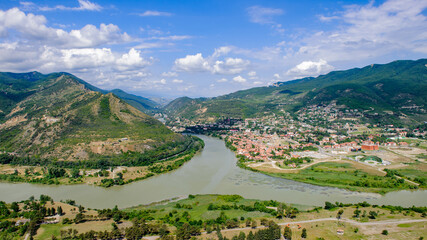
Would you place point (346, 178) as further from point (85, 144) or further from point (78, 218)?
point (85, 144)

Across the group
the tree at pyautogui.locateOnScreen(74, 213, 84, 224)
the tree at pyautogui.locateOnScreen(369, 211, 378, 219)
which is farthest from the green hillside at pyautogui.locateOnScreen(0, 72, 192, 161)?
the tree at pyautogui.locateOnScreen(369, 211, 378, 219)

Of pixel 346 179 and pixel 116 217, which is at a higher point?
pixel 346 179

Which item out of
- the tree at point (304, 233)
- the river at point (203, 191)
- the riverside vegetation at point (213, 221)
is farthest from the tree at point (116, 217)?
the tree at point (304, 233)

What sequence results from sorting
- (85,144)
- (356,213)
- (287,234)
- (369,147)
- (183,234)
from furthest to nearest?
1. (369,147)
2. (85,144)
3. (356,213)
4. (183,234)
5. (287,234)

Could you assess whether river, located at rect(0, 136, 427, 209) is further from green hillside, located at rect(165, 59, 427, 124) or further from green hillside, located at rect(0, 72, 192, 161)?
green hillside, located at rect(165, 59, 427, 124)

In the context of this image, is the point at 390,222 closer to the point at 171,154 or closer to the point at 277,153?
the point at 277,153

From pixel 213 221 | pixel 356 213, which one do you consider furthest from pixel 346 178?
pixel 213 221
